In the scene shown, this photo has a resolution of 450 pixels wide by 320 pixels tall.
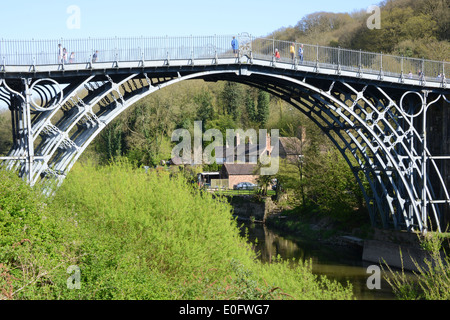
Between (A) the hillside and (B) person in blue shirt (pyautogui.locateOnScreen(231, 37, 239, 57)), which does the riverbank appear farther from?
(A) the hillside

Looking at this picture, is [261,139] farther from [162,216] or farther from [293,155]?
[162,216]

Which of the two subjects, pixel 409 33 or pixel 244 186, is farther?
pixel 409 33

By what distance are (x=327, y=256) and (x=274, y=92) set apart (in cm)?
Answer: 923

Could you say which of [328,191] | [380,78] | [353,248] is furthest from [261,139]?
[380,78]


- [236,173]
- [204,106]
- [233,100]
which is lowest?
[236,173]

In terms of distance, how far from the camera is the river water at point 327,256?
78.8 ft

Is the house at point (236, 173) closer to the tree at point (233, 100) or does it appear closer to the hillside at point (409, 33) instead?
the tree at point (233, 100)
